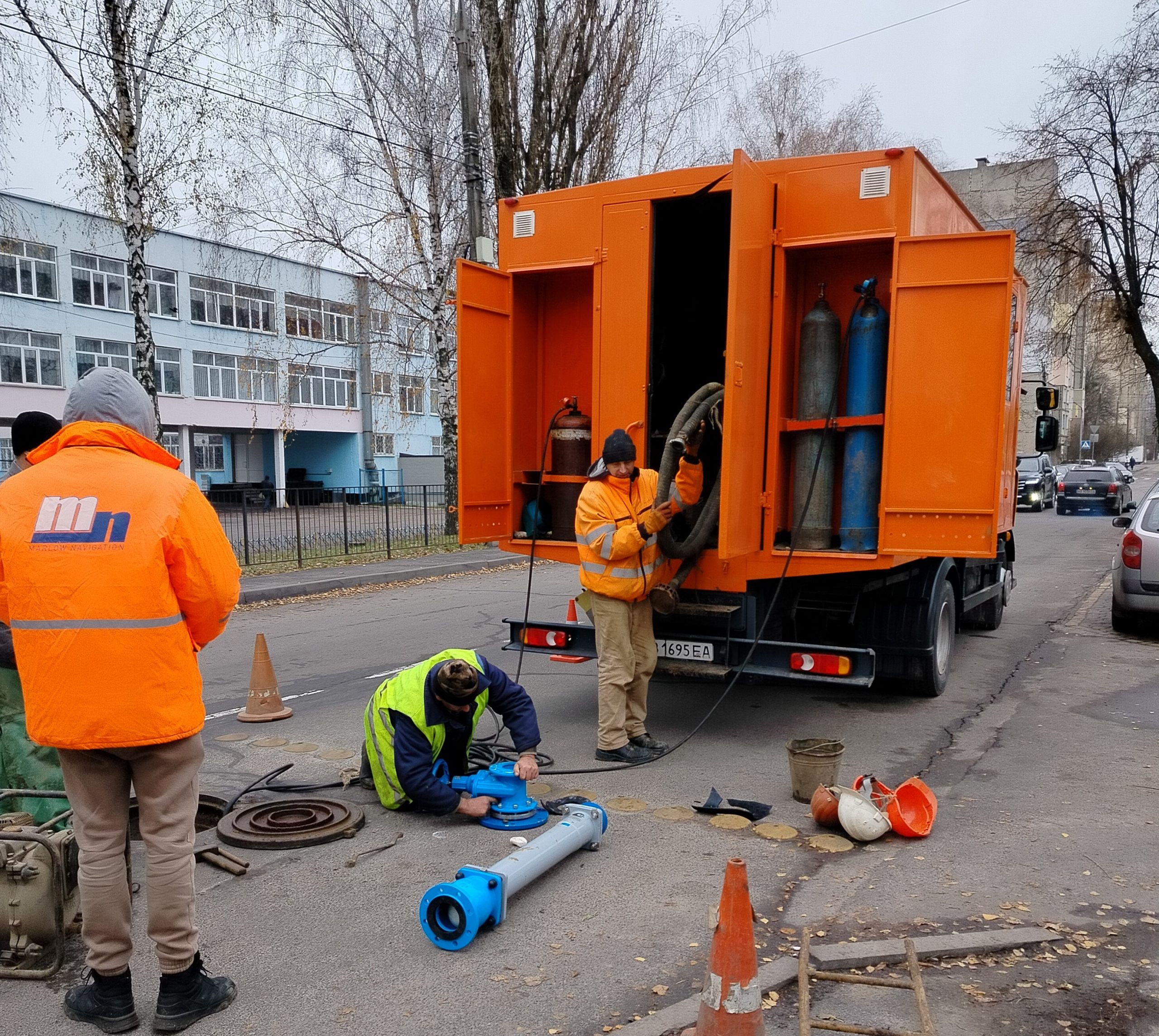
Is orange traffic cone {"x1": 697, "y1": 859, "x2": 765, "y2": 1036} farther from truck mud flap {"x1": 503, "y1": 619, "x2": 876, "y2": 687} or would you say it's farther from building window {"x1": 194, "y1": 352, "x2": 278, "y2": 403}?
building window {"x1": 194, "y1": 352, "x2": 278, "y2": 403}

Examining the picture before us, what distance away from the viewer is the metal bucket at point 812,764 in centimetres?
487

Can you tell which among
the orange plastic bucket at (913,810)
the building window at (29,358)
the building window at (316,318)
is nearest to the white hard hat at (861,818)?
the orange plastic bucket at (913,810)

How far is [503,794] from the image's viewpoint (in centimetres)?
463

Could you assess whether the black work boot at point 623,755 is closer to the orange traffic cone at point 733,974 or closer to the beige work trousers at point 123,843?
the orange traffic cone at point 733,974

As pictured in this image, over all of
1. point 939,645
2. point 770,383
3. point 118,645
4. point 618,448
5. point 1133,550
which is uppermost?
point 770,383

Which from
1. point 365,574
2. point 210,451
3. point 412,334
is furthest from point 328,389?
point 365,574

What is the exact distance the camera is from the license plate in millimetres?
6000

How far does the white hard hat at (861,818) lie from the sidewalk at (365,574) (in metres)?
7.95

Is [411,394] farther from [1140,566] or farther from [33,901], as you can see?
[33,901]

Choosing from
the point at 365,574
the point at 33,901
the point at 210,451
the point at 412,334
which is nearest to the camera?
the point at 33,901

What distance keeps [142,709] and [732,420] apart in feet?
11.7

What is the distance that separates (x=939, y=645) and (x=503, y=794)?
4.11m

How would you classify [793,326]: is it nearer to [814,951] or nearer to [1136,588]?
[814,951]

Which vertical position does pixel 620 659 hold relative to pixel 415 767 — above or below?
above
